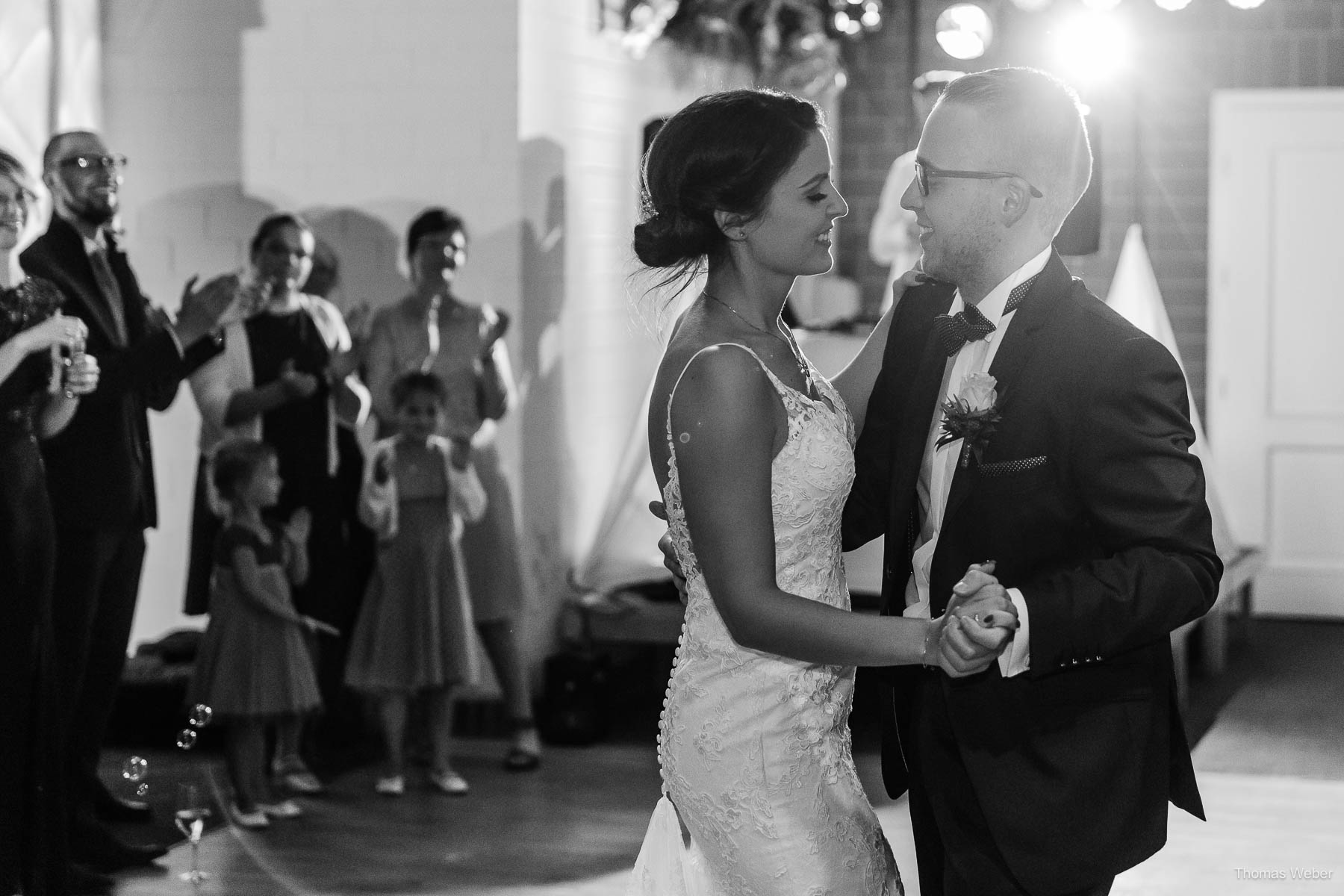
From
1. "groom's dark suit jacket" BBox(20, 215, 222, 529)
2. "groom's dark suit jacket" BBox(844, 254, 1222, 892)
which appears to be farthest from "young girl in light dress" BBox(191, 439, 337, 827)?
"groom's dark suit jacket" BBox(844, 254, 1222, 892)

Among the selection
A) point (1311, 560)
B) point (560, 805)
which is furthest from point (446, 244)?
point (1311, 560)

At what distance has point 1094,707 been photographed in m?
2.03

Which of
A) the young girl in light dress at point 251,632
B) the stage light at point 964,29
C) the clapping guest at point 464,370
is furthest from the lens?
the stage light at point 964,29

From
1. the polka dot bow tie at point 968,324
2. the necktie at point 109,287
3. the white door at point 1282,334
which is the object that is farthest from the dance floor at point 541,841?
the white door at point 1282,334

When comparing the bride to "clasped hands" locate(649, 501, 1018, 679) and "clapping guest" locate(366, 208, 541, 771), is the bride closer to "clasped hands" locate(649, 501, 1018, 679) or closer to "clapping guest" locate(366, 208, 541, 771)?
"clasped hands" locate(649, 501, 1018, 679)

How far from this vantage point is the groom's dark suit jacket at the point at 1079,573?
191 centimetres

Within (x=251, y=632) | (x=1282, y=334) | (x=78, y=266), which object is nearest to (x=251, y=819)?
(x=251, y=632)

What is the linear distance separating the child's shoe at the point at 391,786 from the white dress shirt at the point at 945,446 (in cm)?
309

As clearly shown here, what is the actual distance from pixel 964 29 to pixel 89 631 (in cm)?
524

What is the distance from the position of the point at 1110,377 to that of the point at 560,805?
324 centimetres

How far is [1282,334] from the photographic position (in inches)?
319

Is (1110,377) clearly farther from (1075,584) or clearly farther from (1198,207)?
(1198,207)

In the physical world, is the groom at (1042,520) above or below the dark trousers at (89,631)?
above

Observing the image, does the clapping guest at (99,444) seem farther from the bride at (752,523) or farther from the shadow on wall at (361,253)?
the bride at (752,523)
